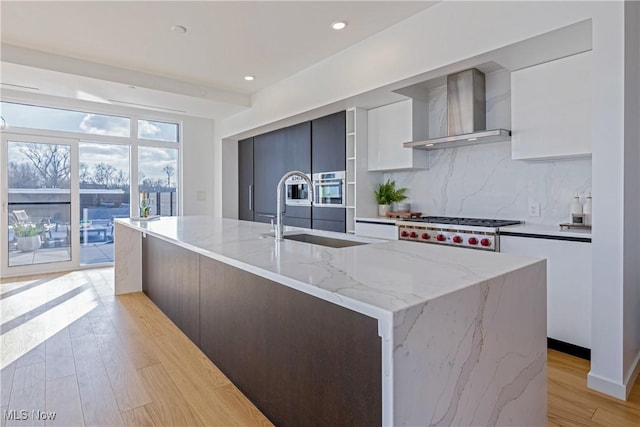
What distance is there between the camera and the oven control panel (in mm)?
2801

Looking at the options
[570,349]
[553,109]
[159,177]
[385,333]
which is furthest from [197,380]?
[159,177]

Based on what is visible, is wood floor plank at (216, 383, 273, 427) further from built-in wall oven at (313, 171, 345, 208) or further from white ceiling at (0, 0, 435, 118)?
white ceiling at (0, 0, 435, 118)

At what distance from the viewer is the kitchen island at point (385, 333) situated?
96cm

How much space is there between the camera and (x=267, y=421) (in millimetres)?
1706

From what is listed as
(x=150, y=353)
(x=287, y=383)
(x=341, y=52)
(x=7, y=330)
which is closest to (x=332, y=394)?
(x=287, y=383)

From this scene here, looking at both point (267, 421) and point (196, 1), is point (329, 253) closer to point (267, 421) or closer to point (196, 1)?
point (267, 421)

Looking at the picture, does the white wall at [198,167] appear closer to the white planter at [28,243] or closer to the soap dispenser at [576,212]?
the white planter at [28,243]

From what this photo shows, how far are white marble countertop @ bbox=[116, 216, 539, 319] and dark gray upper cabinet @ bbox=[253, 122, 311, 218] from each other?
119 inches

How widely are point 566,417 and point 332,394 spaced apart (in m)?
1.36

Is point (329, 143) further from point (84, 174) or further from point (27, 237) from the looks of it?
point (27, 237)

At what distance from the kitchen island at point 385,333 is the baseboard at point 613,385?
0.86 meters

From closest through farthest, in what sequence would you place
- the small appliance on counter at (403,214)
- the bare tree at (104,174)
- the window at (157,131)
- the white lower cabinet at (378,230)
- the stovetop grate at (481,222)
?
the stovetop grate at (481,222) < the white lower cabinet at (378,230) < the small appliance on counter at (403,214) < the bare tree at (104,174) < the window at (157,131)

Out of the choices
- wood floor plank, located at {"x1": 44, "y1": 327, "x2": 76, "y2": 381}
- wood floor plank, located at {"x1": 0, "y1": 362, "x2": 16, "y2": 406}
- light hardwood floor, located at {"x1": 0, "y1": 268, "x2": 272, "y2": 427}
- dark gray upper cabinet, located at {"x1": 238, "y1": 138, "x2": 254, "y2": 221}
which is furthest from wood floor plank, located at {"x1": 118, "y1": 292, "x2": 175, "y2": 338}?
dark gray upper cabinet, located at {"x1": 238, "y1": 138, "x2": 254, "y2": 221}

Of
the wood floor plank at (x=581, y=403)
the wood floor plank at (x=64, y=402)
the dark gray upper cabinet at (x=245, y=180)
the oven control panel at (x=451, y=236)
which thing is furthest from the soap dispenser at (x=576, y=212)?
the dark gray upper cabinet at (x=245, y=180)
